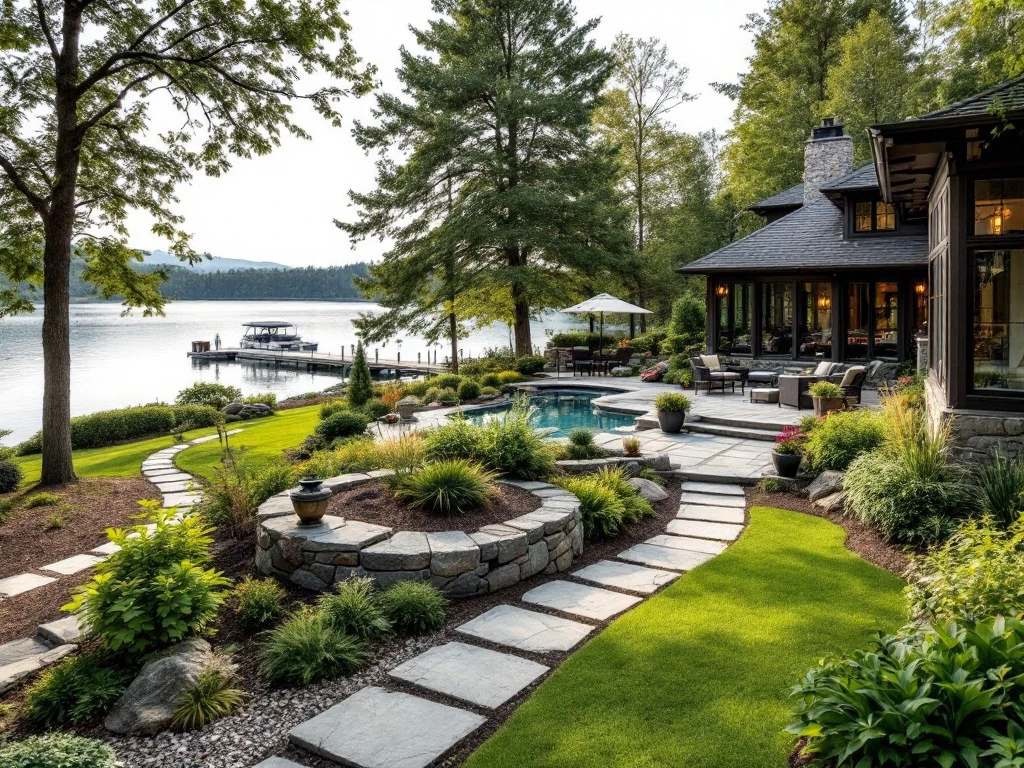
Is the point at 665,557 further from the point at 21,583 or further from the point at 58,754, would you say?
the point at 21,583

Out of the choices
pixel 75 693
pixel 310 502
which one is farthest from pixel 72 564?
pixel 75 693

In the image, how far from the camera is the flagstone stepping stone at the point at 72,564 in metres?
6.58

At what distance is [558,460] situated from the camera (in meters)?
8.77

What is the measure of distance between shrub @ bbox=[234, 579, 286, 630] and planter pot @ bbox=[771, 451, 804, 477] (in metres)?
5.90

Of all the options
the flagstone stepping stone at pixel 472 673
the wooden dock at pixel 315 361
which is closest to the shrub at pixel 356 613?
the flagstone stepping stone at pixel 472 673

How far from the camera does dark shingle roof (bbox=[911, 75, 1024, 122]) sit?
5.91 meters

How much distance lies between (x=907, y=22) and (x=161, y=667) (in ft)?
110

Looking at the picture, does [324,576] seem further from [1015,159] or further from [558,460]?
[1015,159]

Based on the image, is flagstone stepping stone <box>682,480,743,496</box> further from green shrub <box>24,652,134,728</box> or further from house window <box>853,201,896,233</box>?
house window <box>853,201,896,233</box>

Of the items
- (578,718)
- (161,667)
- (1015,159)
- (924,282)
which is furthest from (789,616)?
(924,282)

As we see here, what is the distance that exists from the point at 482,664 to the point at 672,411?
309 inches

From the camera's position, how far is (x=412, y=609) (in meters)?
4.70

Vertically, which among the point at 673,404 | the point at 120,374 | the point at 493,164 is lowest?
the point at 673,404

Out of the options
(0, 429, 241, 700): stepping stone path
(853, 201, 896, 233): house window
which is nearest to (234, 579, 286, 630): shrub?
(0, 429, 241, 700): stepping stone path
